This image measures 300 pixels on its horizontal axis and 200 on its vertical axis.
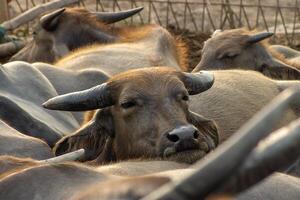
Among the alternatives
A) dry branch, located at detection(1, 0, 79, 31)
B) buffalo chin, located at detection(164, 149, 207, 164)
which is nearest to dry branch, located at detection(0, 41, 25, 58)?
dry branch, located at detection(1, 0, 79, 31)

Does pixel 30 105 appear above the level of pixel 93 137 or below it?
below

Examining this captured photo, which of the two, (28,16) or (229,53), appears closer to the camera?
(229,53)

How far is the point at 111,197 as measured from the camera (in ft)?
8.73

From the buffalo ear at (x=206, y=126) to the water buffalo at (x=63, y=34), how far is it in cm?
600

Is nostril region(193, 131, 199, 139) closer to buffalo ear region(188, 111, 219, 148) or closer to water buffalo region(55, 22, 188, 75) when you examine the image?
buffalo ear region(188, 111, 219, 148)

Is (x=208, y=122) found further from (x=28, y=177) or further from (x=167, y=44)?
(x=167, y=44)

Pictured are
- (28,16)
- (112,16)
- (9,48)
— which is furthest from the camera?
(9,48)

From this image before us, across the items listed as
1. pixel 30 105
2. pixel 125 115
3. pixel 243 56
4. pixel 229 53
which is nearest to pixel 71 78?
pixel 30 105

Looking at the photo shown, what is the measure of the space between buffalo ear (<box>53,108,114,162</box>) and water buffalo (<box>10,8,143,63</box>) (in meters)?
5.78

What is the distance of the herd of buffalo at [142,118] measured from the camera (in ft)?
5.95

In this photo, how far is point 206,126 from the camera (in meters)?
7.14

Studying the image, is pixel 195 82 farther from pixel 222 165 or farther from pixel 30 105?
pixel 222 165

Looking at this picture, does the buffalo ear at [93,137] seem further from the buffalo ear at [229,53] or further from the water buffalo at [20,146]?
the buffalo ear at [229,53]

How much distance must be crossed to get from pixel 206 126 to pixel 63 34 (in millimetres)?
6364
